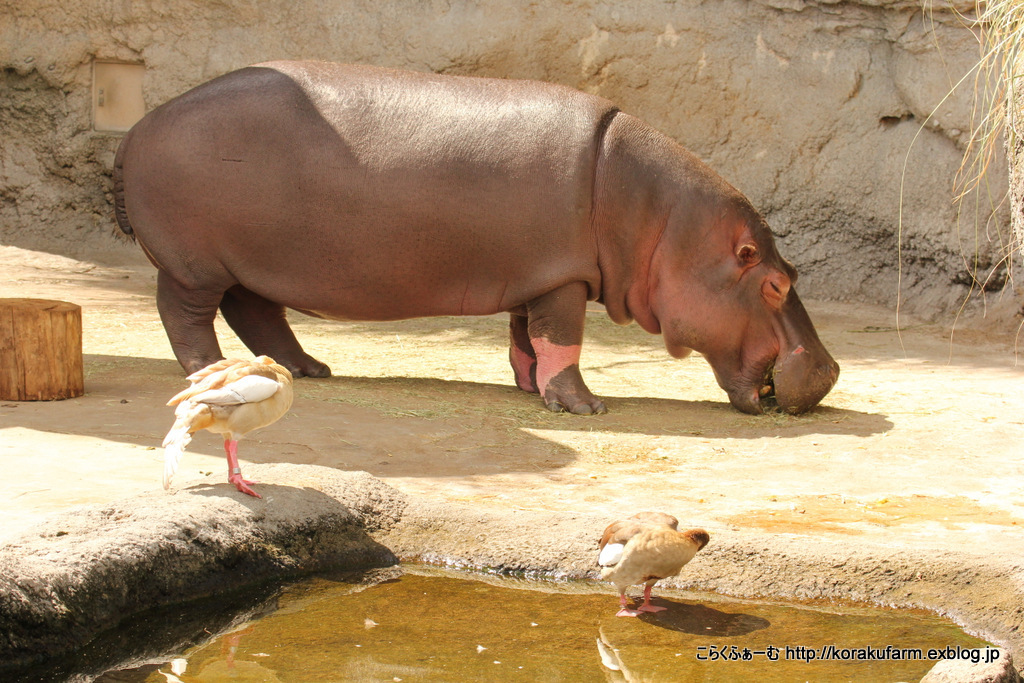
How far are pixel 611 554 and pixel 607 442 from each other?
2269 mm

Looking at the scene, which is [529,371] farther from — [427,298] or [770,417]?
[770,417]

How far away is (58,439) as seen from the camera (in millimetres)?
4723

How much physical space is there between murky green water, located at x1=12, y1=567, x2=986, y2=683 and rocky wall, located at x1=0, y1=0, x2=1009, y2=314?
323 inches

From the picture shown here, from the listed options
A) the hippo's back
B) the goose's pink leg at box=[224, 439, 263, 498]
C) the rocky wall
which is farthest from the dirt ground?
the rocky wall

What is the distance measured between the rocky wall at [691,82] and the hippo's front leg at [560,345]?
5769 millimetres

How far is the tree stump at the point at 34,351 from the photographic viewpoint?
5.62m

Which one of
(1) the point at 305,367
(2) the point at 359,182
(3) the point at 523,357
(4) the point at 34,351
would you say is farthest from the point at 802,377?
(4) the point at 34,351

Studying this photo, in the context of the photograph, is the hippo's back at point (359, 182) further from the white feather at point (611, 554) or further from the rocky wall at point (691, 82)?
the rocky wall at point (691, 82)

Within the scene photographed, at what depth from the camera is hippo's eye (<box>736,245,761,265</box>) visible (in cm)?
613

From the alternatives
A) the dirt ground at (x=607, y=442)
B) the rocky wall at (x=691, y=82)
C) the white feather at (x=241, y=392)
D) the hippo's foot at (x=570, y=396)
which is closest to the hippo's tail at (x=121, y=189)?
the dirt ground at (x=607, y=442)

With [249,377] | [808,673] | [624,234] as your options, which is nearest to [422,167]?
[624,234]

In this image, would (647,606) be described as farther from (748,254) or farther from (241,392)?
(748,254)

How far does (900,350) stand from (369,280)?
4.78m

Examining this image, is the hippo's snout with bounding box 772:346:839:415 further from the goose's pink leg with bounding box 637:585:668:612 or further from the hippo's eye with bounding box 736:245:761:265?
the goose's pink leg with bounding box 637:585:668:612
